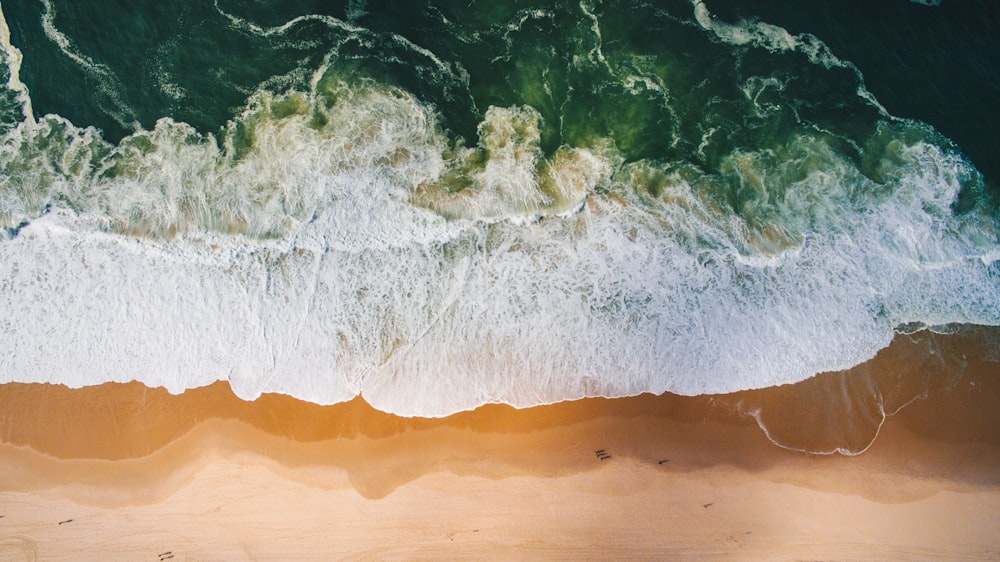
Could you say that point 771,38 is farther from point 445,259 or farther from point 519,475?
point 519,475

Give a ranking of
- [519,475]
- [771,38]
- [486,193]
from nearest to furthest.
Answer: [519,475] → [486,193] → [771,38]

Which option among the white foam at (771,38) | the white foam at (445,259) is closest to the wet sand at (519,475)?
the white foam at (445,259)

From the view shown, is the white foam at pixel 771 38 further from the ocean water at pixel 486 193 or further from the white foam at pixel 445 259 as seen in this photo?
the white foam at pixel 445 259

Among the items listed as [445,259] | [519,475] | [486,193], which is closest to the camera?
[519,475]

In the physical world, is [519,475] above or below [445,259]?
below

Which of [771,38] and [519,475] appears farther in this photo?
[771,38]

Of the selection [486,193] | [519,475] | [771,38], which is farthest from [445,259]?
[771,38]

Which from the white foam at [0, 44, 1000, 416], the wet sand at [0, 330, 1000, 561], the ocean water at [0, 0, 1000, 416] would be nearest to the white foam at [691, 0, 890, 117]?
the ocean water at [0, 0, 1000, 416]
